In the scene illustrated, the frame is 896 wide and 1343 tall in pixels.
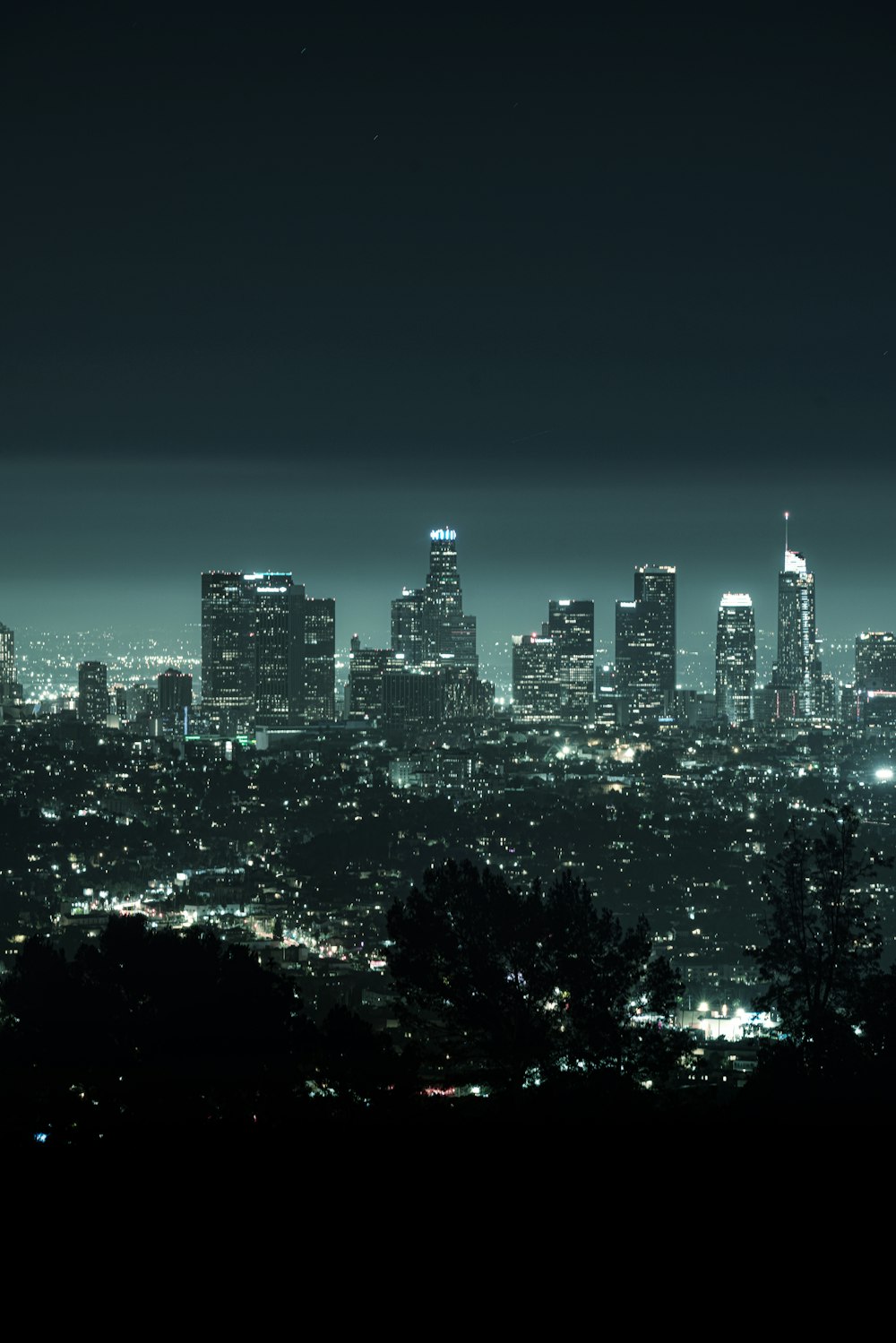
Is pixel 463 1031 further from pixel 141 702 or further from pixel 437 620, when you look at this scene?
pixel 437 620

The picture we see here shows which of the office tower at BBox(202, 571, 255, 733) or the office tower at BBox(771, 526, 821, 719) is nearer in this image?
the office tower at BBox(202, 571, 255, 733)

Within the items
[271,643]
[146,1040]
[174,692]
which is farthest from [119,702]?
[146,1040]

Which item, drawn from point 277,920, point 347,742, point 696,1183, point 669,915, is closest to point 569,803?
point 669,915

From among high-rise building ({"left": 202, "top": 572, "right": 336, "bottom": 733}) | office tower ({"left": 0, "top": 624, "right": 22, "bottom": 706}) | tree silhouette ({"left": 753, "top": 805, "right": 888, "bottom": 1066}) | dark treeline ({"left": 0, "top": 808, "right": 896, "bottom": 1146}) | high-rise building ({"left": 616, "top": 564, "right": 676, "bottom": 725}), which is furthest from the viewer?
high-rise building ({"left": 616, "top": 564, "right": 676, "bottom": 725})

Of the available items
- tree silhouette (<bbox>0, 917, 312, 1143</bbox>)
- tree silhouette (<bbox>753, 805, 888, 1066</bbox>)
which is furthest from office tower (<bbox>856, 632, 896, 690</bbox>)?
tree silhouette (<bbox>0, 917, 312, 1143</bbox>)

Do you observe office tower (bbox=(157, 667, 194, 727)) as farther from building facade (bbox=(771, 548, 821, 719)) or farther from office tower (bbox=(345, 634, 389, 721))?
building facade (bbox=(771, 548, 821, 719))

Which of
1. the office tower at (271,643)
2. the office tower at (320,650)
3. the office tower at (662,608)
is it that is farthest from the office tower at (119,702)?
the office tower at (662,608)

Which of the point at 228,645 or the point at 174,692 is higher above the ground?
the point at 228,645
